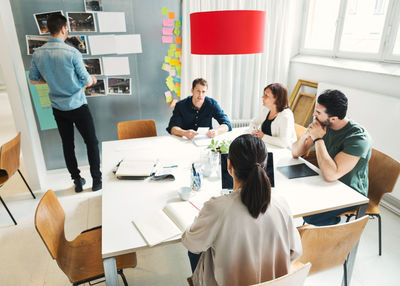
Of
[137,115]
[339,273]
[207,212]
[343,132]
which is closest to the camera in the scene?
[207,212]

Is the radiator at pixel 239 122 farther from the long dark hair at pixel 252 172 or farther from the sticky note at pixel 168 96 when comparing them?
the long dark hair at pixel 252 172

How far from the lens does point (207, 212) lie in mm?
1108

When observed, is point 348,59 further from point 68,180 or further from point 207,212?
point 68,180

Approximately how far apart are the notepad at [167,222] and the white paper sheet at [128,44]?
239 centimetres

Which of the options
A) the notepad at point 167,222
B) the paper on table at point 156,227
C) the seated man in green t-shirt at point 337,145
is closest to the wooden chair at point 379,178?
the seated man in green t-shirt at point 337,145

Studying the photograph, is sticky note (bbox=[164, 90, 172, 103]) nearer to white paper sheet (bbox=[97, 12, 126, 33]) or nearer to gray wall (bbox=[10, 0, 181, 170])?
gray wall (bbox=[10, 0, 181, 170])

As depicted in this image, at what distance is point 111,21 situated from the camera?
125 inches

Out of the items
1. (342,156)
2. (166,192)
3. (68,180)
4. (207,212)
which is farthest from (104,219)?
(68,180)

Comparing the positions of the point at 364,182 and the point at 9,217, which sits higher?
the point at 364,182

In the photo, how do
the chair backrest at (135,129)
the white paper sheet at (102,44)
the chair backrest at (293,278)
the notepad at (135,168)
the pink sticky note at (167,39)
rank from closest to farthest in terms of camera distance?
the chair backrest at (293,278) < the notepad at (135,168) < the chair backrest at (135,129) < the white paper sheet at (102,44) < the pink sticky note at (167,39)

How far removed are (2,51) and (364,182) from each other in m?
3.31

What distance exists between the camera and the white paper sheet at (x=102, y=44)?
320cm

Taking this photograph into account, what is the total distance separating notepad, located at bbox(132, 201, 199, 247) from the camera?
4.38ft

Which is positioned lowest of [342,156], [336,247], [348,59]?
[336,247]
